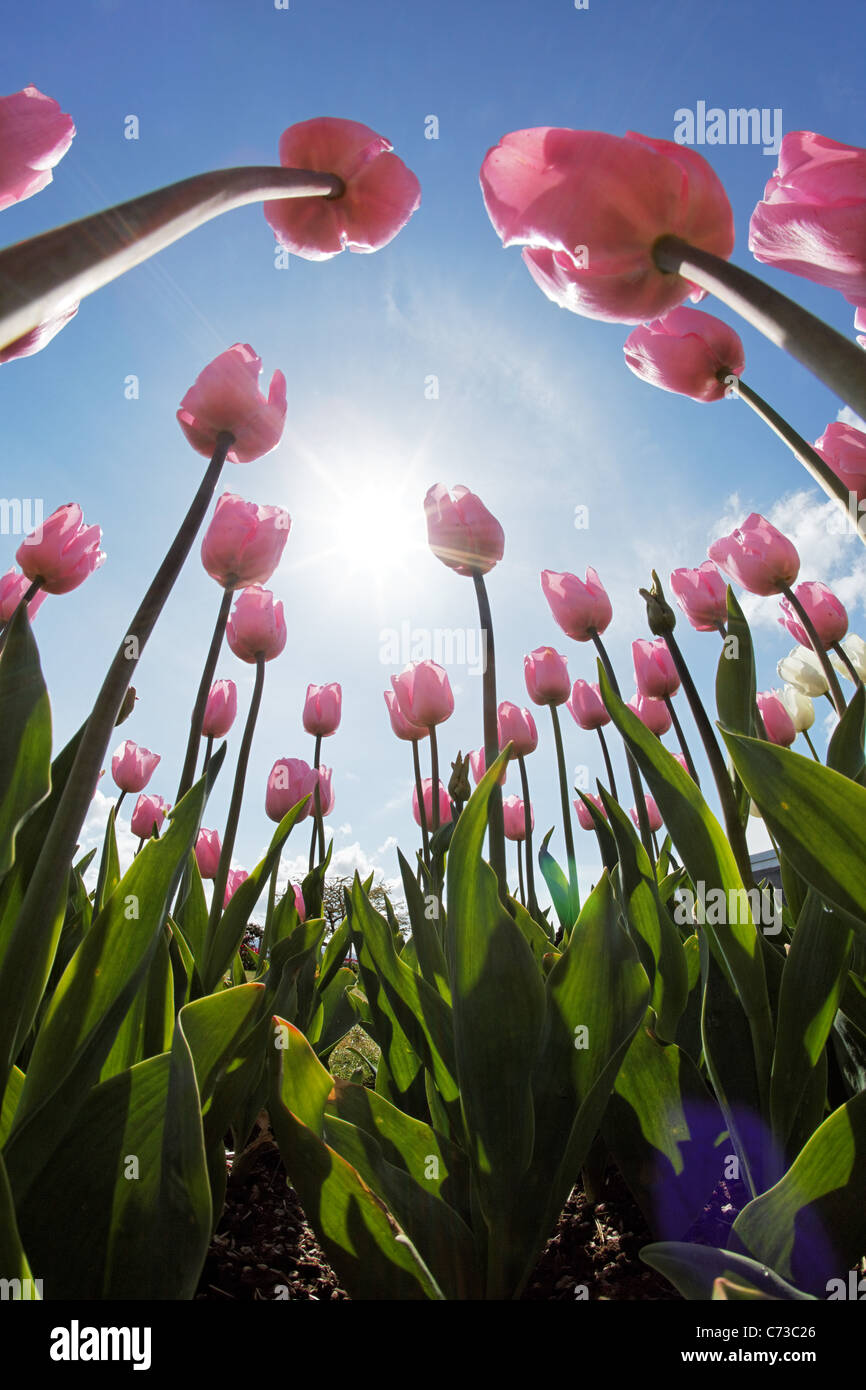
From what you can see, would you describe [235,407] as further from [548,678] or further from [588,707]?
[588,707]

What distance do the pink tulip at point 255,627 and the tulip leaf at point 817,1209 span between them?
182 cm

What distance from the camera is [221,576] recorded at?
5.50 ft

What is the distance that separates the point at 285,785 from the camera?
10.4 feet

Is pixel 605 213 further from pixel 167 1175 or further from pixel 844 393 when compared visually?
pixel 167 1175

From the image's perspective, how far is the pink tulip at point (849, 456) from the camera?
3.38 feet

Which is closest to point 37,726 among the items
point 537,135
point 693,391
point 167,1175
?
point 167,1175

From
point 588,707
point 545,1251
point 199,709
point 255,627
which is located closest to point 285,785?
point 255,627

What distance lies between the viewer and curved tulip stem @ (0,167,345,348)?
0.37m

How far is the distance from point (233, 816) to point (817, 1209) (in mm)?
1330

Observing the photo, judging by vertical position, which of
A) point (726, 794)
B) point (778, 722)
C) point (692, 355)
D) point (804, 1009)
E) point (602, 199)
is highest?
point (778, 722)

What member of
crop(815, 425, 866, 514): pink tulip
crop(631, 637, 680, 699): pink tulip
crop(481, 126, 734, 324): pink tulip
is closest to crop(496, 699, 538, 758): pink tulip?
crop(631, 637, 680, 699): pink tulip

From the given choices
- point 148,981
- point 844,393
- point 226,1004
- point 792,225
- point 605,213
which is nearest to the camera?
point 844,393

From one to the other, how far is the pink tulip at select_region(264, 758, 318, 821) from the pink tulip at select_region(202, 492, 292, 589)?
58.6 inches
